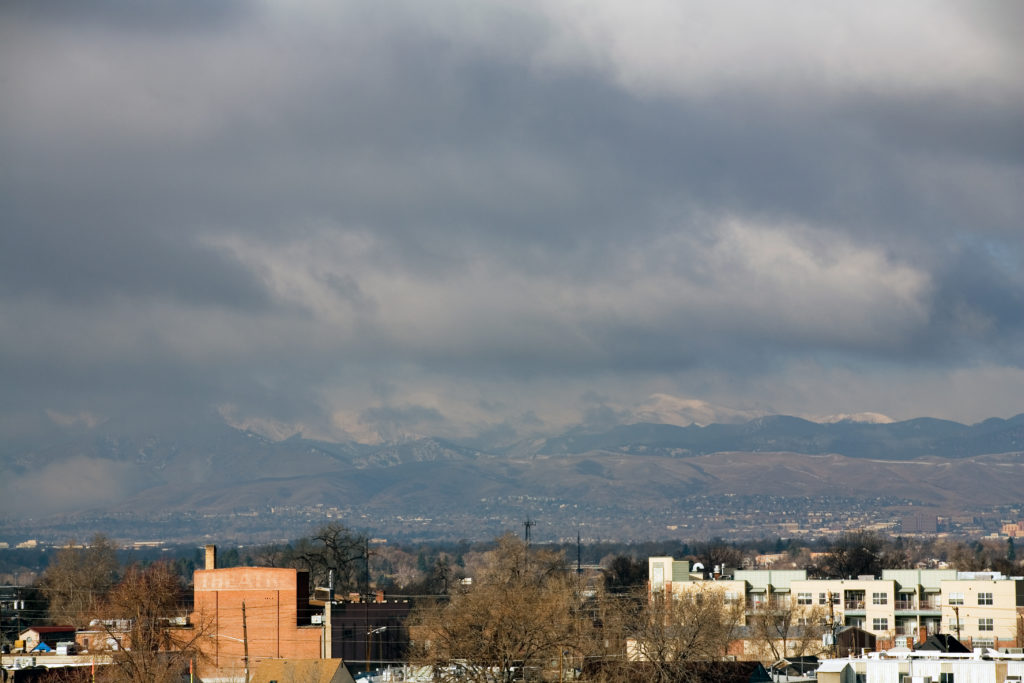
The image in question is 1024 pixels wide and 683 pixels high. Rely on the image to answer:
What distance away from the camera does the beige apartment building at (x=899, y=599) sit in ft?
524

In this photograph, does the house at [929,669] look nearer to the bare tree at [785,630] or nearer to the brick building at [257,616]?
the bare tree at [785,630]

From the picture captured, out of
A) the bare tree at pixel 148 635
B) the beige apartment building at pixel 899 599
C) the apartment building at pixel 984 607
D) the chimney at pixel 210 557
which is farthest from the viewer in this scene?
the beige apartment building at pixel 899 599

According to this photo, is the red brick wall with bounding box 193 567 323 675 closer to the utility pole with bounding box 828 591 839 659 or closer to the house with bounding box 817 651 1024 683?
the utility pole with bounding box 828 591 839 659

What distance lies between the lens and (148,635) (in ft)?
399

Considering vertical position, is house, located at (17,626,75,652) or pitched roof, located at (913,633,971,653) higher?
pitched roof, located at (913,633,971,653)

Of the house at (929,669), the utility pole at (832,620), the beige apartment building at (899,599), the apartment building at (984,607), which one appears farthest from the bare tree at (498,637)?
the apartment building at (984,607)

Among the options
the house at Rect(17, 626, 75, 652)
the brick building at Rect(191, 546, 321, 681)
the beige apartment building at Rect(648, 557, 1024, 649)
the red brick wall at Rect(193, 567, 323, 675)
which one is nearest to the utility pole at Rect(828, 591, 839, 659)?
the beige apartment building at Rect(648, 557, 1024, 649)

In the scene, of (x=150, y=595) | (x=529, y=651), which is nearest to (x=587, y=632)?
(x=529, y=651)

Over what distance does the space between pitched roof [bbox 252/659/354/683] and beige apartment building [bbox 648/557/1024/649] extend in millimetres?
57885

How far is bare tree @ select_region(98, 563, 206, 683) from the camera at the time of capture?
10681cm

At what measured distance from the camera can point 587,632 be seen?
406ft

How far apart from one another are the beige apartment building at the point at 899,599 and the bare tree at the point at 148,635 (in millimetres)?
53565

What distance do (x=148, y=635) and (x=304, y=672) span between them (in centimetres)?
1799

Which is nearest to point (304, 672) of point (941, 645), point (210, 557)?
point (941, 645)
